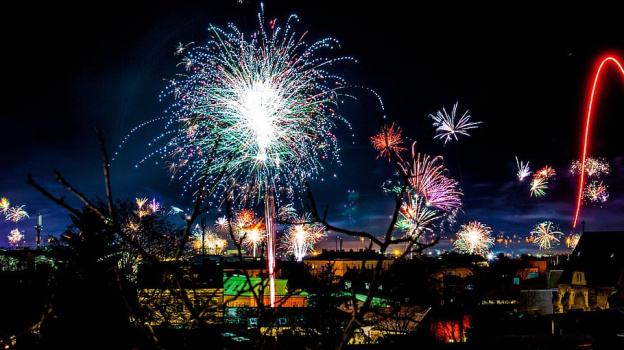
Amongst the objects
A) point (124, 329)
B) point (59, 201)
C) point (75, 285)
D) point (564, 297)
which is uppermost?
point (59, 201)

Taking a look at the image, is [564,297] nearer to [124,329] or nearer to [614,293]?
[614,293]

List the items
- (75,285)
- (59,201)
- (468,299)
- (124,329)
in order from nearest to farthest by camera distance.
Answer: (59,201) < (124,329) < (75,285) < (468,299)

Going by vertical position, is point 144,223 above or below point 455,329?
above

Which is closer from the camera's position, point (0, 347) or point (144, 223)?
point (0, 347)

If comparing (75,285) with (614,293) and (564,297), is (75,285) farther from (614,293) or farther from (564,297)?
(564,297)

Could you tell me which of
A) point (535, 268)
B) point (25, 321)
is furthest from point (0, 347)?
point (535, 268)

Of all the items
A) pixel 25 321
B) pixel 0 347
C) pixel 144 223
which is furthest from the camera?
pixel 144 223

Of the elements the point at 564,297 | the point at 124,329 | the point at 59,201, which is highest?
the point at 59,201

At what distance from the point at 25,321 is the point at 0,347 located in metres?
10.3

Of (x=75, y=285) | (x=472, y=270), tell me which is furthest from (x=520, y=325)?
(x=472, y=270)

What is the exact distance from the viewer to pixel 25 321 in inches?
667

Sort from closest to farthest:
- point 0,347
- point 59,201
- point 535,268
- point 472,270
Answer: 1. point 59,201
2. point 0,347
3. point 472,270
4. point 535,268

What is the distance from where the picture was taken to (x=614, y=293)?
105 ft

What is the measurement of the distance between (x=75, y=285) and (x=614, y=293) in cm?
3644
